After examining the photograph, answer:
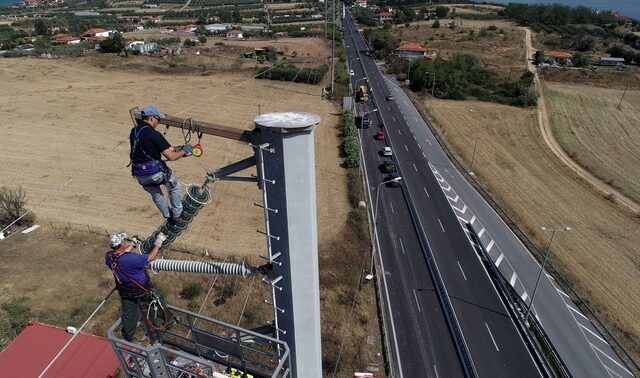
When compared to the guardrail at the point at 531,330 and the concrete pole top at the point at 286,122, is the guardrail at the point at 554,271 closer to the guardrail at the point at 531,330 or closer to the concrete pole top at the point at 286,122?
the guardrail at the point at 531,330

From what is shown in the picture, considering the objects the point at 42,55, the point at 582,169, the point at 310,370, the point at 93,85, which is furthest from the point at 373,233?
the point at 42,55

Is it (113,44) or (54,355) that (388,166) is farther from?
(113,44)

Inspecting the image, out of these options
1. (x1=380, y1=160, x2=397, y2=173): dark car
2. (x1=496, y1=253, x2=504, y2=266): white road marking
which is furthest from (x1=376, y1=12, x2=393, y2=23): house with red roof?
(x1=496, y1=253, x2=504, y2=266): white road marking

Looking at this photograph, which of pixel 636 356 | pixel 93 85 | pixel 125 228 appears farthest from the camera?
pixel 93 85

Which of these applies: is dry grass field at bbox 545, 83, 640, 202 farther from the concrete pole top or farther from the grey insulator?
the grey insulator

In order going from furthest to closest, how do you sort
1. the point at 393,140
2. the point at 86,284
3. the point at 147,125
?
1. the point at 393,140
2. the point at 86,284
3. the point at 147,125

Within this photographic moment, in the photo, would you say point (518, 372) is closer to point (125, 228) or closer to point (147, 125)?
point (147, 125)

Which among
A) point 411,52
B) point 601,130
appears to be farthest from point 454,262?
point 411,52
